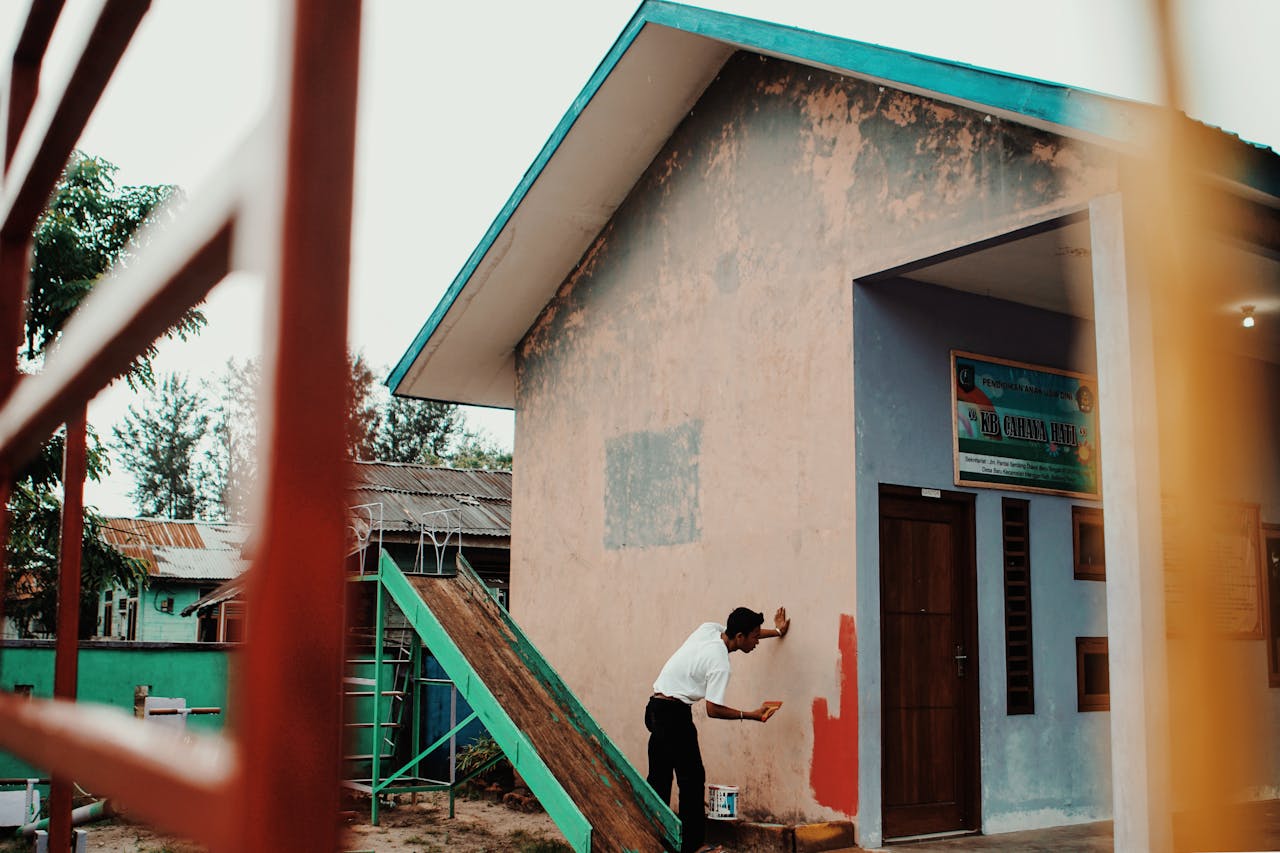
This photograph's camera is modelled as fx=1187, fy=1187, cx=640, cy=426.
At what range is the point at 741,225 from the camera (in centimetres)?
954

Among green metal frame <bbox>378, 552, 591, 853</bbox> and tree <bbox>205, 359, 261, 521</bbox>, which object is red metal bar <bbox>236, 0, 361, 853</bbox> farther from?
green metal frame <bbox>378, 552, 591, 853</bbox>

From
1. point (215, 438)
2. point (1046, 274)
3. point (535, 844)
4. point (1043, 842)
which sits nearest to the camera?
point (215, 438)

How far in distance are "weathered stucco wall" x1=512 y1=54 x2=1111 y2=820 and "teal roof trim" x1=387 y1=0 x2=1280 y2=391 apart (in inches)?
23.5

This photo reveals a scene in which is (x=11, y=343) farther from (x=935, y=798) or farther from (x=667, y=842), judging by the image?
(x=935, y=798)

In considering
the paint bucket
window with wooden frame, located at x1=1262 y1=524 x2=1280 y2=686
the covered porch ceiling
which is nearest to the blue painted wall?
the covered porch ceiling

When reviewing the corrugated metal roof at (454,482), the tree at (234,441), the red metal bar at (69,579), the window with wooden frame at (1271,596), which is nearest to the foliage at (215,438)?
the tree at (234,441)

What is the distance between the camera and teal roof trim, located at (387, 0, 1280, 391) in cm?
585

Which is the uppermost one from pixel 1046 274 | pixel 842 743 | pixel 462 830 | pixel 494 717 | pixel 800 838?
pixel 1046 274

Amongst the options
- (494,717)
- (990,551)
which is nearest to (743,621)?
(494,717)

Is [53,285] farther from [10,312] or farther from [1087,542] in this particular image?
[1087,542]

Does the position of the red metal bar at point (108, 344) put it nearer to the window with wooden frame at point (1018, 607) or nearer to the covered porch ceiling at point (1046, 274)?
the covered porch ceiling at point (1046, 274)

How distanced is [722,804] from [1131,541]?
366 centimetres

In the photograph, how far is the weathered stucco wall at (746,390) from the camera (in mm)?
7941

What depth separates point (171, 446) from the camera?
1.02 meters
